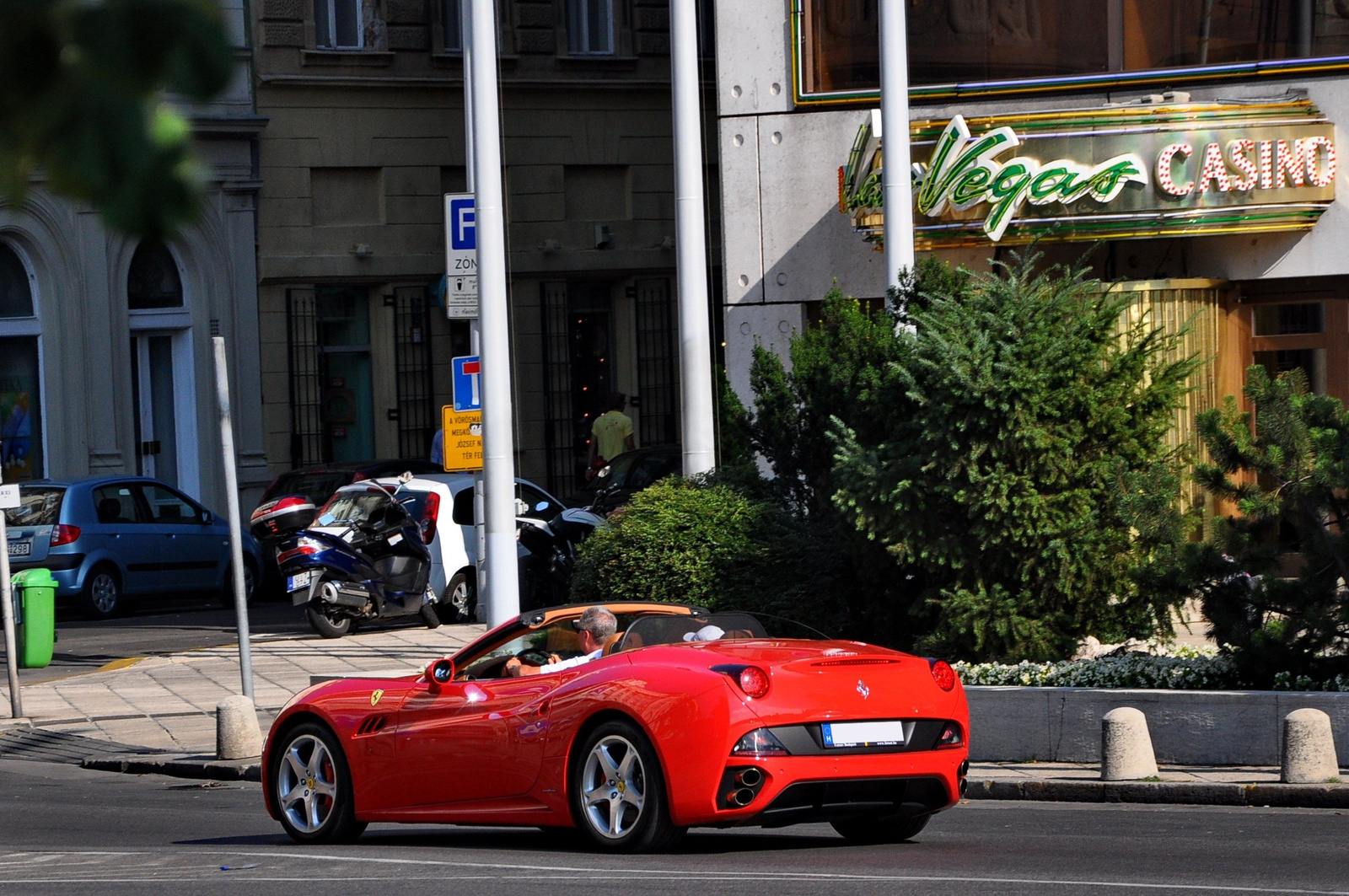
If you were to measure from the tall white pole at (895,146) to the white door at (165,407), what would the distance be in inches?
782

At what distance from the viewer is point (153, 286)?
108 ft

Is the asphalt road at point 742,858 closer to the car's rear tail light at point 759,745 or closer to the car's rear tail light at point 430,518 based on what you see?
the car's rear tail light at point 759,745

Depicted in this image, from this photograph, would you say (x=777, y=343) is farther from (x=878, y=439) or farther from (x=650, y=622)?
(x=650, y=622)

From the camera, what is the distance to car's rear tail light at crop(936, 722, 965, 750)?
8.50m

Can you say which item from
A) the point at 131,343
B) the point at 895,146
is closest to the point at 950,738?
the point at 895,146

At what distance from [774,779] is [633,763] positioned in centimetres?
66

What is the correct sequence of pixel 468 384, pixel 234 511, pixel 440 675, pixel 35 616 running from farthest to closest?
pixel 35 616
pixel 468 384
pixel 234 511
pixel 440 675

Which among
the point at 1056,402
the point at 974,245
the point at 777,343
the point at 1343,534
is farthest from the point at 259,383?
the point at 1343,534

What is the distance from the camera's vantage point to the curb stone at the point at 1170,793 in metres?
10.3

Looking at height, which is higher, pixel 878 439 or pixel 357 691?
pixel 878 439

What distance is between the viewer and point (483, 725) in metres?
9.01

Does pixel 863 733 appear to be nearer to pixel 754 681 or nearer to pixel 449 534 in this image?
pixel 754 681

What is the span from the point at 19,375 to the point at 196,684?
52.7 feet

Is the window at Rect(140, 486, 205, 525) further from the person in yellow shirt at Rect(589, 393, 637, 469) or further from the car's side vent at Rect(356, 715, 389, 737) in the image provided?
the car's side vent at Rect(356, 715, 389, 737)
